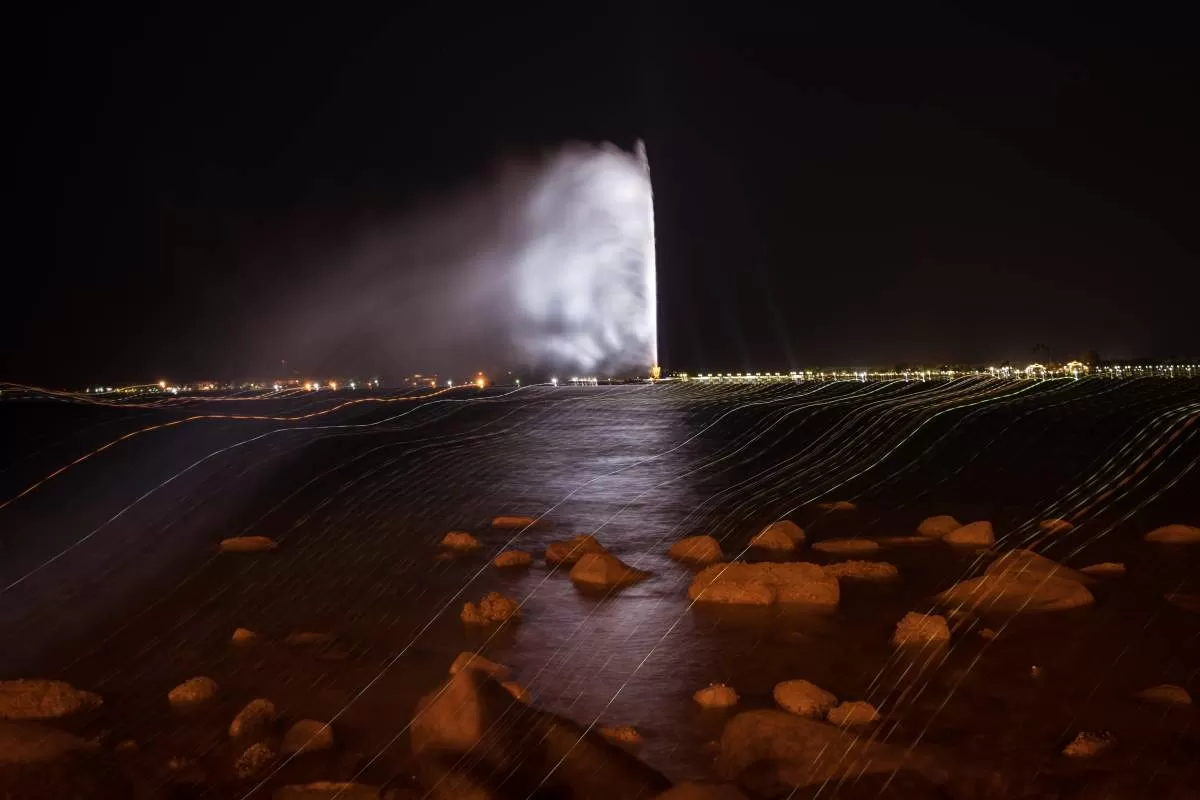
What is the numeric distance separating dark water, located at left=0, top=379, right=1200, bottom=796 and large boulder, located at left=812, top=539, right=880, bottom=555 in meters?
0.36

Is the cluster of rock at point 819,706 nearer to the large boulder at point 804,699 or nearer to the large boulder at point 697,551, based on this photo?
the large boulder at point 804,699

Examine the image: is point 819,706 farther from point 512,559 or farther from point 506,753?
point 512,559

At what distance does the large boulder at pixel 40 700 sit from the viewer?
11758mm

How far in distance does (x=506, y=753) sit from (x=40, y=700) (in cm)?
641

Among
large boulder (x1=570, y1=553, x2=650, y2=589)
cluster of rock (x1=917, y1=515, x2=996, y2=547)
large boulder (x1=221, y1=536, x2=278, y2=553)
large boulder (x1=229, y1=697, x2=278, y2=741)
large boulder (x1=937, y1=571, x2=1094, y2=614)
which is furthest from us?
large boulder (x1=221, y1=536, x2=278, y2=553)

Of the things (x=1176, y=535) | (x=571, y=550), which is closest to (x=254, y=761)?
(x=571, y=550)

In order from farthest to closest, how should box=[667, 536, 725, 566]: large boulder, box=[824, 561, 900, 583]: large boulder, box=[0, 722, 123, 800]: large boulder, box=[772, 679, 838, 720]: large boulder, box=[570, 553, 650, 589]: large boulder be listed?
1. box=[667, 536, 725, 566]: large boulder
2. box=[570, 553, 650, 589]: large boulder
3. box=[824, 561, 900, 583]: large boulder
4. box=[772, 679, 838, 720]: large boulder
5. box=[0, 722, 123, 800]: large boulder

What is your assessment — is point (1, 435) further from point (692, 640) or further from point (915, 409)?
point (692, 640)

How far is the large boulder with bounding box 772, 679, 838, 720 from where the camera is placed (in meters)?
11.0

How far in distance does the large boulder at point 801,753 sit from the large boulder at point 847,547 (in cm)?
1049

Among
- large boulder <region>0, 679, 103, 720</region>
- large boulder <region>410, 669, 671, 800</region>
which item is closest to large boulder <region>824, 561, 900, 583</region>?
large boulder <region>410, 669, 671, 800</region>

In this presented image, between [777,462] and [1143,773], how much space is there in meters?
34.8

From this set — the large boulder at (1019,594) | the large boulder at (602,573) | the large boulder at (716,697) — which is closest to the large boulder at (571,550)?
the large boulder at (602,573)

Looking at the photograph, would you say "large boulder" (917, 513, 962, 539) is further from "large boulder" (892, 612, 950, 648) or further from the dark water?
"large boulder" (892, 612, 950, 648)
